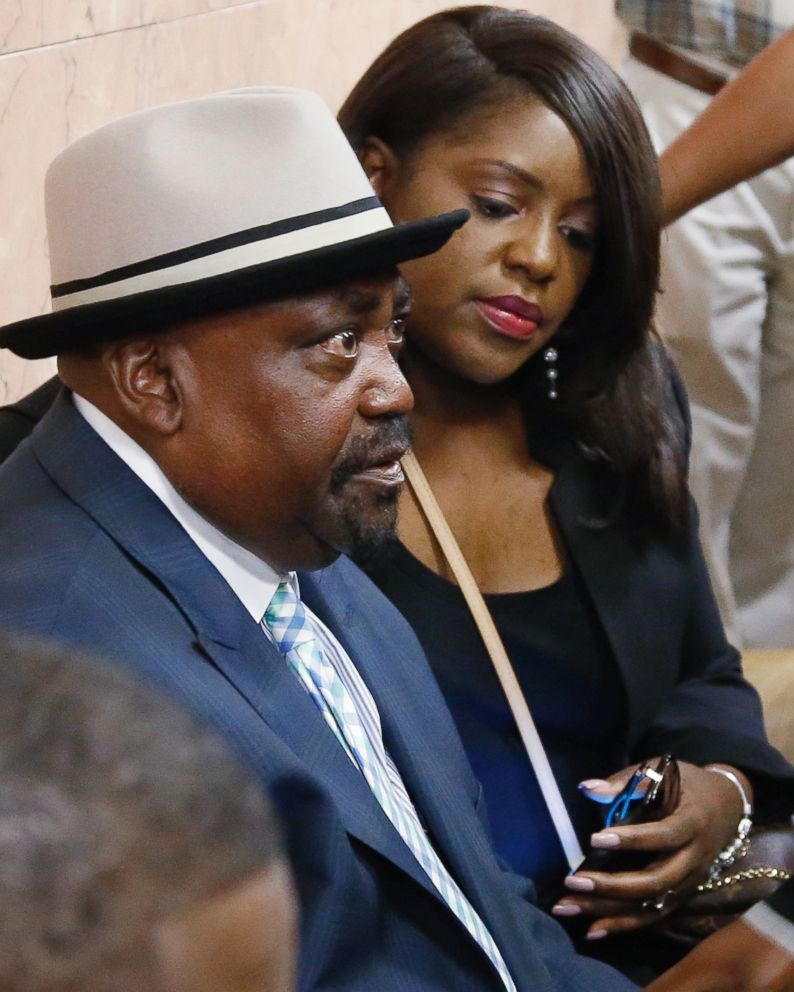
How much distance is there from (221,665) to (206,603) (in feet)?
0.19

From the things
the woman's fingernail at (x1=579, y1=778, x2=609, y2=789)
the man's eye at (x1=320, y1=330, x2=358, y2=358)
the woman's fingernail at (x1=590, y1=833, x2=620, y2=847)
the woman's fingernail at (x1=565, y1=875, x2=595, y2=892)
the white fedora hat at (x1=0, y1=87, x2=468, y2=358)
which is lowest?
the woman's fingernail at (x1=565, y1=875, x2=595, y2=892)

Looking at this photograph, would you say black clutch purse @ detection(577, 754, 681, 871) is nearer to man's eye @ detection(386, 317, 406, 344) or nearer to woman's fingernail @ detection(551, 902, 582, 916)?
woman's fingernail @ detection(551, 902, 582, 916)

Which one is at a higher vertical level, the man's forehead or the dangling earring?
the man's forehead

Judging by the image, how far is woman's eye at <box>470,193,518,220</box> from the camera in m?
1.84

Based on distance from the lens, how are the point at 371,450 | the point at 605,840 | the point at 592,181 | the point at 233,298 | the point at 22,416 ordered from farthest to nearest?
the point at 592,181 < the point at 605,840 < the point at 22,416 < the point at 371,450 < the point at 233,298

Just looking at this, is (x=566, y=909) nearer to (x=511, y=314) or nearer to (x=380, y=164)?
(x=511, y=314)

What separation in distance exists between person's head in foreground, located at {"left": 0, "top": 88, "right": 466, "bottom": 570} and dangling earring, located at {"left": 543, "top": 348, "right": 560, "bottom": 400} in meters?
0.66

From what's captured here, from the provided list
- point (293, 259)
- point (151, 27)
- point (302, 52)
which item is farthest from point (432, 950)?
point (302, 52)

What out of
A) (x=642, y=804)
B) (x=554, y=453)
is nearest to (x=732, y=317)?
(x=554, y=453)

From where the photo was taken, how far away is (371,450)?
144cm

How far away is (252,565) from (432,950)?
396 millimetres

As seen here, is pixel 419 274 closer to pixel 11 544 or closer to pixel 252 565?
pixel 252 565

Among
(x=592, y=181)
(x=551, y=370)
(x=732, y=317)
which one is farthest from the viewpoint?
(x=732, y=317)

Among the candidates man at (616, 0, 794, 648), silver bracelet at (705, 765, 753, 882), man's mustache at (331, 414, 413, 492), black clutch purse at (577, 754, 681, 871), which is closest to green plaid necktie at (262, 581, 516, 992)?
man's mustache at (331, 414, 413, 492)
